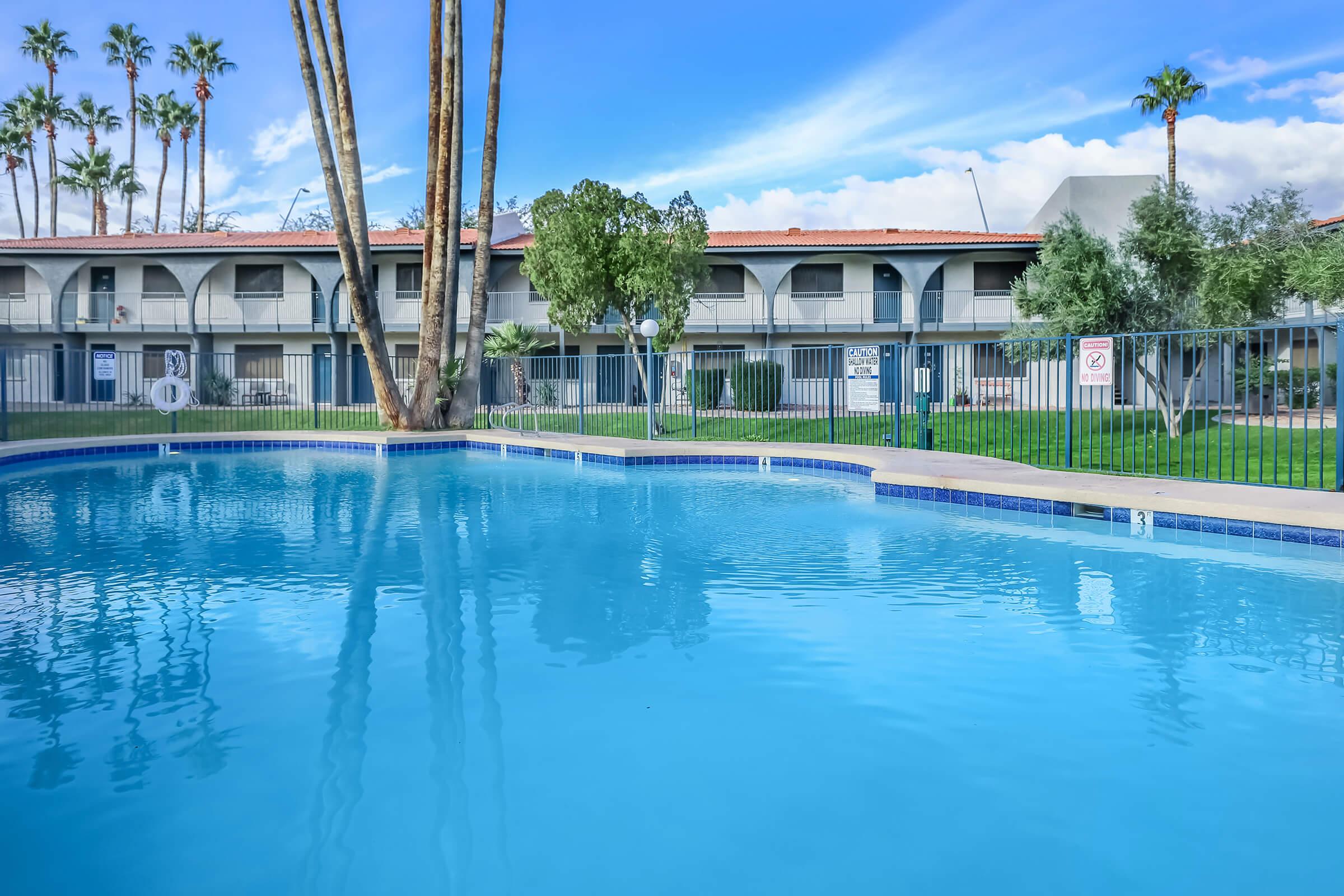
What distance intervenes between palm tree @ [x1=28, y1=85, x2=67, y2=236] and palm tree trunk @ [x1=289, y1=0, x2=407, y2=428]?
32495 mm

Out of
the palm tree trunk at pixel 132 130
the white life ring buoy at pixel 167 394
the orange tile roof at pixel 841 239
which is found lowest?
the white life ring buoy at pixel 167 394

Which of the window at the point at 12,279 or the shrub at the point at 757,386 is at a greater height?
the window at the point at 12,279

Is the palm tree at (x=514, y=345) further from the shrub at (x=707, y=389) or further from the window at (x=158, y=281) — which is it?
the window at (x=158, y=281)

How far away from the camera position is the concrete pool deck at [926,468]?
7.24 metres

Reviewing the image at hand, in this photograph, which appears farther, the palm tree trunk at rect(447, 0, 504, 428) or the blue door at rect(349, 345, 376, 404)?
the blue door at rect(349, 345, 376, 404)

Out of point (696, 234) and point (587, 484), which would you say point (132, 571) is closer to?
point (587, 484)

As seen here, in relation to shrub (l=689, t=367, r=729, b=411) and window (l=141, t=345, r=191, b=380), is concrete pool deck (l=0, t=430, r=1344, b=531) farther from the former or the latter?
window (l=141, t=345, r=191, b=380)

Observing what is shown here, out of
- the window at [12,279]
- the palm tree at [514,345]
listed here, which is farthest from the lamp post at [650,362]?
the window at [12,279]

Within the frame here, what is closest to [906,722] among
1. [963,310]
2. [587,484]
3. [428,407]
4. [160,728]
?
[160,728]

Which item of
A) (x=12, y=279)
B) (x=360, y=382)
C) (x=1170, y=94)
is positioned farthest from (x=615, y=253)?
(x=12, y=279)

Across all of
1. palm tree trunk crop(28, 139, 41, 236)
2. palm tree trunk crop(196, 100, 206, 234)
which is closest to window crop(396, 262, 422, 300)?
palm tree trunk crop(196, 100, 206, 234)

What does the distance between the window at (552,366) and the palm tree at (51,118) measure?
93.9ft

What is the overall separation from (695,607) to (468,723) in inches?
78.0

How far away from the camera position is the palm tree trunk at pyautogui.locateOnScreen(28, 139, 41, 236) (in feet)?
147
